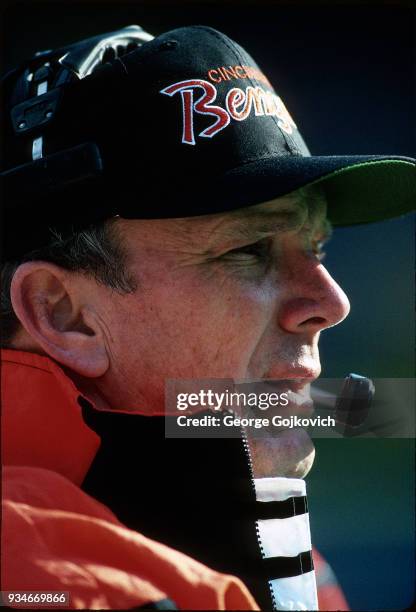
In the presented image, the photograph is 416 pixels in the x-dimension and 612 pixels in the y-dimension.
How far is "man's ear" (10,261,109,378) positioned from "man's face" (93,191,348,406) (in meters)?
0.03

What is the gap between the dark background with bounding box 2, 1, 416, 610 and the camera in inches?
80.5

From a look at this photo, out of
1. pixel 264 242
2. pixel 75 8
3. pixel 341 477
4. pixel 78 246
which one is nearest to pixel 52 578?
pixel 78 246

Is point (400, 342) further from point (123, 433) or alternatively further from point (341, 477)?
point (123, 433)

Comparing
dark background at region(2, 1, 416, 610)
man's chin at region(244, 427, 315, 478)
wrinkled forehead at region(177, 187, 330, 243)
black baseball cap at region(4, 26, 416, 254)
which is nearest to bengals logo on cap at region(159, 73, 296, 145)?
black baseball cap at region(4, 26, 416, 254)

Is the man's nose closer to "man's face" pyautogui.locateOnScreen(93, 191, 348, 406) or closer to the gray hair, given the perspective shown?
"man's face" pyautogui.locateOnScreen(93, 191, 348, 406)

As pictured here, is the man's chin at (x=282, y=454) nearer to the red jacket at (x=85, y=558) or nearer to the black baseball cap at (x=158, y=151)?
the red jacket at (x=85, y=558)

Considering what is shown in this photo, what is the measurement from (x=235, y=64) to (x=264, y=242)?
13.0 inches

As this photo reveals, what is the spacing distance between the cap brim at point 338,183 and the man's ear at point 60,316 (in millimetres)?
283

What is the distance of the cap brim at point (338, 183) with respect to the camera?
1.20 metres

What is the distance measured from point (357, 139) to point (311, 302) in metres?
1.22

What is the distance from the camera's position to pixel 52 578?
0.89 metres

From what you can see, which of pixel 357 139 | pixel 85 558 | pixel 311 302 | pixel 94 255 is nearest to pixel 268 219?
pixel 311 302

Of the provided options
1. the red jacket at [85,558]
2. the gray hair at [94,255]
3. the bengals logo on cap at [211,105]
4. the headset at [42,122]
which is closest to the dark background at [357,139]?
the headset at [42,122]

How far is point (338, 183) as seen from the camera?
1.48 meters
